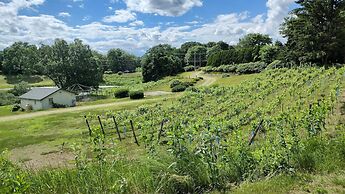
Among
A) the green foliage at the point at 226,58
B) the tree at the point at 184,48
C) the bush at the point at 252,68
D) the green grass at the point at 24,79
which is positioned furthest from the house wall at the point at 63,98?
the tree at the point at 184,48

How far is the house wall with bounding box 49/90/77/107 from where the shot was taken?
44634mm

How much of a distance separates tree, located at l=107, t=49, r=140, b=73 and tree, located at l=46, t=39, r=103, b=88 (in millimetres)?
60952

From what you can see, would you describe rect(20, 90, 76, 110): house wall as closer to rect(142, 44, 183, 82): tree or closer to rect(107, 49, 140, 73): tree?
rect(142, 44, 183, 82): tree

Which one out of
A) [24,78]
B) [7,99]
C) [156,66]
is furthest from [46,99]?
[24,78]

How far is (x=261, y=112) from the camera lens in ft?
54.1

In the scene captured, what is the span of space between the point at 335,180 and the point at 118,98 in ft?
153

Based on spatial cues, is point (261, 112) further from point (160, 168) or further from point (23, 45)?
point (23, 45)

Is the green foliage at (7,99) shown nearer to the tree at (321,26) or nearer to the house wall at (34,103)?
the house wall at (34,103)

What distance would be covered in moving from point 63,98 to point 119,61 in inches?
3215

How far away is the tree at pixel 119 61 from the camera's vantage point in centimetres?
12281

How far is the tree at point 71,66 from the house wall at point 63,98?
14448 millimetres

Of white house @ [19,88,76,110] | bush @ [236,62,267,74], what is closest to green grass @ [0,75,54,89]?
white house @ [19,88,76,110]

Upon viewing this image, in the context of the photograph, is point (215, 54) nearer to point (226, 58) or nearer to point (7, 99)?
point (226, 58)

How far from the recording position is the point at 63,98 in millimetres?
45469
